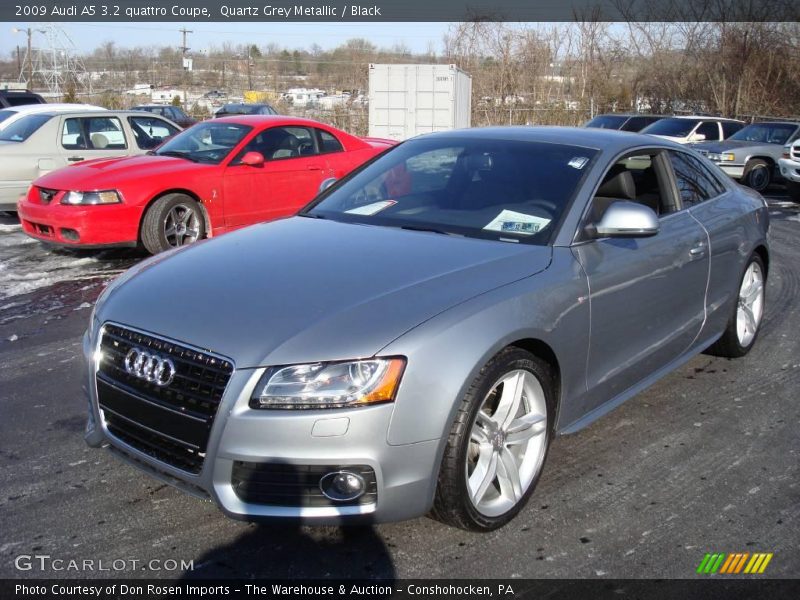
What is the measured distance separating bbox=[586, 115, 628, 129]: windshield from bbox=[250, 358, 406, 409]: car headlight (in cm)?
1871

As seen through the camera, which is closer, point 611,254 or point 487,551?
point 487,551

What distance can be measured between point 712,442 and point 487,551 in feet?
5.48

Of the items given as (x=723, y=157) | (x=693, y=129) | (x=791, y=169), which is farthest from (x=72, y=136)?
(x=693, y=129)

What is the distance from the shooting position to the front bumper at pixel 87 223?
26.1 ft

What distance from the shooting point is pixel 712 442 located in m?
4.11

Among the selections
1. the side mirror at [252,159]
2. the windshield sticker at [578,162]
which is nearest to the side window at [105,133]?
the side mirror at [252,159]

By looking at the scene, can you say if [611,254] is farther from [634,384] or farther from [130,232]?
[130,232]

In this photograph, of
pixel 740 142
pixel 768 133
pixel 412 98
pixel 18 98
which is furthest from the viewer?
pixel 412 98

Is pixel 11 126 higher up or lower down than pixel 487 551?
higher up

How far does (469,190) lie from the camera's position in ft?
13.5

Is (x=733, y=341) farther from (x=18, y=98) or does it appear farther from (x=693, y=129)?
(x=18, y=98)

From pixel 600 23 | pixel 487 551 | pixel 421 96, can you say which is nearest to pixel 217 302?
pixel 487 551

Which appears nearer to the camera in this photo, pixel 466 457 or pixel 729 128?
pixel 466 457

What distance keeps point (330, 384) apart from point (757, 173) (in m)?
15.8
